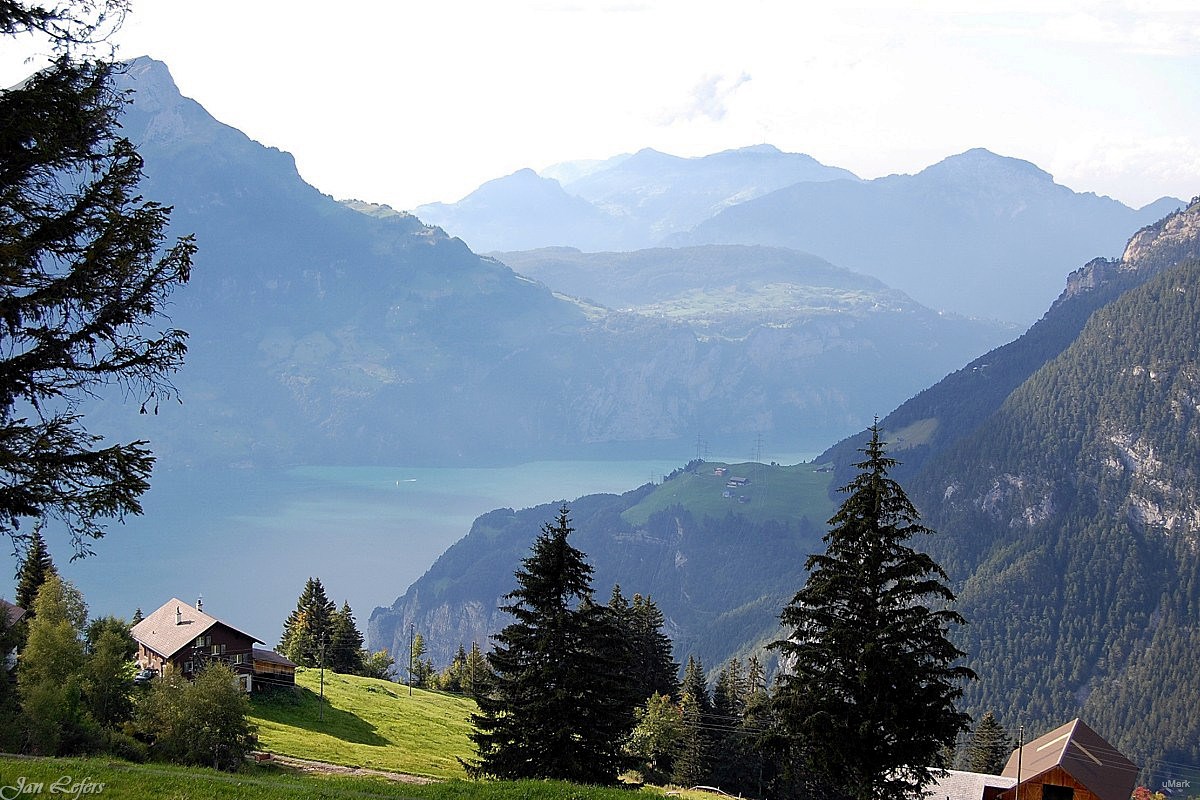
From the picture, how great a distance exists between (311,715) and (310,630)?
2583 centimetres

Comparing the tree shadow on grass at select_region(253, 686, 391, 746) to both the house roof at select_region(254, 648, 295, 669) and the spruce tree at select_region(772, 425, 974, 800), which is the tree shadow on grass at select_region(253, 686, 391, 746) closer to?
the house roof at select_region(254, 648, 295, 669)

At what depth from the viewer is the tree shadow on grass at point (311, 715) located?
43344 millimetres

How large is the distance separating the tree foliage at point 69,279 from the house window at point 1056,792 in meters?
32.8

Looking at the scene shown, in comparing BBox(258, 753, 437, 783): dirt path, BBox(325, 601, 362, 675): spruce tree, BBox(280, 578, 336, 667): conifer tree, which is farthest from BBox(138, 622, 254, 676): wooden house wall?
BBox(325, 601, 362, 675): spruce tree

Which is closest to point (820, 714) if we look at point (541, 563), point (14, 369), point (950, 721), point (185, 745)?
point (950, 721)

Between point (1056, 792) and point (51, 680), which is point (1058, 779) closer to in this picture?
point (1056, 792)

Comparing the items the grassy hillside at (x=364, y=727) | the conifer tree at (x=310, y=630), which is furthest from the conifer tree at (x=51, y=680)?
the conifer tree at (x=310, y=630)

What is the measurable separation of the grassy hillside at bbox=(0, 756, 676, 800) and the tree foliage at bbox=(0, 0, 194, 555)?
468cm

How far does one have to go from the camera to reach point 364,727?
1781 inches

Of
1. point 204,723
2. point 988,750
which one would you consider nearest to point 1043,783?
point 988,750

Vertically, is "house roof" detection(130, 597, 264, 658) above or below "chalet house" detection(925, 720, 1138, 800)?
above

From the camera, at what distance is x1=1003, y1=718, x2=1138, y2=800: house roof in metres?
34.2

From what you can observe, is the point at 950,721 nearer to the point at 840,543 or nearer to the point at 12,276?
the point at 840,543

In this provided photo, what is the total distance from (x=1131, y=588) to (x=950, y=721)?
19906cm
